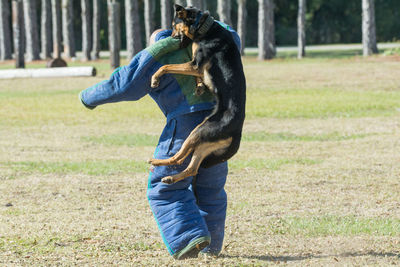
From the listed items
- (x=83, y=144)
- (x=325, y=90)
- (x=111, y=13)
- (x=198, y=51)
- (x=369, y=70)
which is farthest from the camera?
(x=111, y=13)

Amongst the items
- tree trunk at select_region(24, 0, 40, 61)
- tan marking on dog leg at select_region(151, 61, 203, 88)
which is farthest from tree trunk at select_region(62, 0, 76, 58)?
tan marking on dog leg at select_region(151, 61, 203, 88)

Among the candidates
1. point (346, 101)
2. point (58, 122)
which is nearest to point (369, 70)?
point (346, 101)

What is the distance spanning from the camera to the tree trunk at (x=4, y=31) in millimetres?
38000

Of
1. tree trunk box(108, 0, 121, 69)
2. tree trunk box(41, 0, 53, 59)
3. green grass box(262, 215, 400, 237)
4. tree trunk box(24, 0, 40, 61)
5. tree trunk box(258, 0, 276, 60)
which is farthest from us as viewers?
tree trunk box(41, 0, 53, 59)

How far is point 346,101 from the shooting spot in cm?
1755

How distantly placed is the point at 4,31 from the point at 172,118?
35.5m

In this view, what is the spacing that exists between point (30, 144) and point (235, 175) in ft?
14.7

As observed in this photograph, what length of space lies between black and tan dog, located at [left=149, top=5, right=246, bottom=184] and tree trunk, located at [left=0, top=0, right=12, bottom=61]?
35128mm

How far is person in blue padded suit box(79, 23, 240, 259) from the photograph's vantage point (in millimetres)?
4816

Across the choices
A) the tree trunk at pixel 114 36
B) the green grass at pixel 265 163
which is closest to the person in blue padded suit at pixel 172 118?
the green grass at pixel 265 163

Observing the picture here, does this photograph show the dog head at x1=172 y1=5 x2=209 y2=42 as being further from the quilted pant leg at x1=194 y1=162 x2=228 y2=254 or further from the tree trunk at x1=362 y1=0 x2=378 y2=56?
the tree trunk at x1=362 y1=0 x2=378 y2=56

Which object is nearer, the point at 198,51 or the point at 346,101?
the point at 198,51

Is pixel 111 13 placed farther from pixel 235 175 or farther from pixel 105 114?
pixel 235 175

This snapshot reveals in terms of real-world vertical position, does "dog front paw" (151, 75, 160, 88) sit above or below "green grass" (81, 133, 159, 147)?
above
